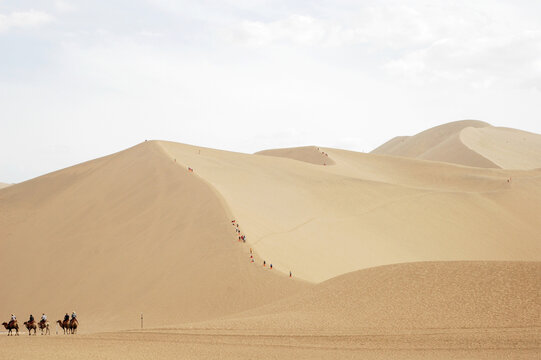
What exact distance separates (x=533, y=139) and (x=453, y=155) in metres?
18.9

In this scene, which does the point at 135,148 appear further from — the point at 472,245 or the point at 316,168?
the point at 472,245

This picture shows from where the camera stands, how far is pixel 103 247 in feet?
107

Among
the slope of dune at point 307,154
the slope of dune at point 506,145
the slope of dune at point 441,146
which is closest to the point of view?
the slope of dune at point 307,154

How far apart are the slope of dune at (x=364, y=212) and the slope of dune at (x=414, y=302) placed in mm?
5555

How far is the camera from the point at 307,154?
66875 mm

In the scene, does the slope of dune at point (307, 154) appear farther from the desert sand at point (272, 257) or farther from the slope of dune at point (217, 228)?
the slope of dune at point (217, 228)

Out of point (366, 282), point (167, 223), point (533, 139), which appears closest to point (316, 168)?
point (167, 223)

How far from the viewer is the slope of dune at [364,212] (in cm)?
3350

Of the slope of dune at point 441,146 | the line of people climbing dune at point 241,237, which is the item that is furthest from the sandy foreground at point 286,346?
the slope of dune at point 441,146

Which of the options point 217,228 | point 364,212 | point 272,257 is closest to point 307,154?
point 364,212

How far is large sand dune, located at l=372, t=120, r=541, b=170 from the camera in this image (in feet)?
280

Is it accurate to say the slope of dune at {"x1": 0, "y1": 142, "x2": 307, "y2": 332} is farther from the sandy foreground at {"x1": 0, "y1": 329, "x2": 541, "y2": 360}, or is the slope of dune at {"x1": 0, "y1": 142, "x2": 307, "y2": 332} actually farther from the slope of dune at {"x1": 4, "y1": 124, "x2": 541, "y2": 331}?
the sandy foreground at {"x1": 0, "y1": 329, "x2": 541, "y2": 360}

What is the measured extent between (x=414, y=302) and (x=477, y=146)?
250 feet

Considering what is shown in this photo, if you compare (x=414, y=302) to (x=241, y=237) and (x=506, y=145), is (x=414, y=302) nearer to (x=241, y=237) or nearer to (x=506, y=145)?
(x=241, y=237)
